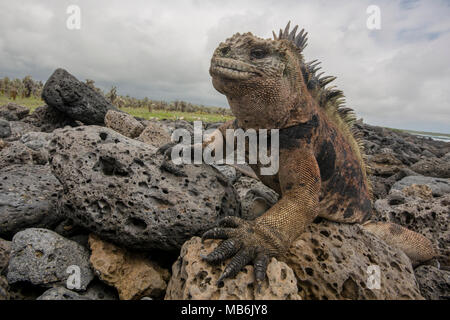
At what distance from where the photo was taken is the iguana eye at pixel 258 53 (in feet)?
8.07

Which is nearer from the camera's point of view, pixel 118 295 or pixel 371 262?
pixel 118 295

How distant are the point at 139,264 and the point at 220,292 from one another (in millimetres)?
1227

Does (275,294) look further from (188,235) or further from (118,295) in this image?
(118,295)

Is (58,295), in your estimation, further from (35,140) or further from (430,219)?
(35,140)

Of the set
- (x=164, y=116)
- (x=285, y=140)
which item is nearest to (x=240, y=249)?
(x=285, y=140)

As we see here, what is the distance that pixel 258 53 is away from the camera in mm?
2473

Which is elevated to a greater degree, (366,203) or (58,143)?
(58,143)

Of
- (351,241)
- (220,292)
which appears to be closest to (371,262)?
(351,241)

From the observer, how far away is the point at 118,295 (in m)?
2.68

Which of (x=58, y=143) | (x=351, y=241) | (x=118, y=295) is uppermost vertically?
(x=58, y=143)


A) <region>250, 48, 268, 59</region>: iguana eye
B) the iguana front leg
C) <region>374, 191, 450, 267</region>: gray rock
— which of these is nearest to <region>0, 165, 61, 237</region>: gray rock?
the iguana front leg

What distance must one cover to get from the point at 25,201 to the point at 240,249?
112 inches

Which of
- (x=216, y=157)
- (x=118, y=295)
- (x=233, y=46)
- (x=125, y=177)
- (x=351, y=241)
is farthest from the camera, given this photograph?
(x=216, y=157)
